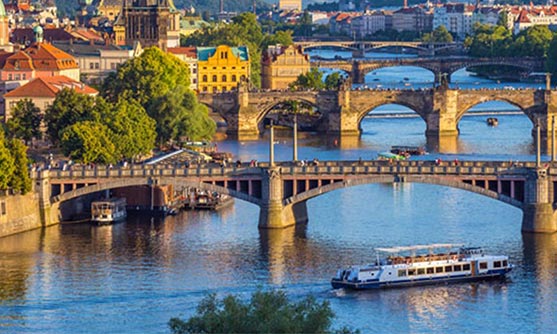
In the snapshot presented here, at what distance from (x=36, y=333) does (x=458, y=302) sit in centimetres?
1144

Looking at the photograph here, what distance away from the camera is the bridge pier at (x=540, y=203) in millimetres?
62000

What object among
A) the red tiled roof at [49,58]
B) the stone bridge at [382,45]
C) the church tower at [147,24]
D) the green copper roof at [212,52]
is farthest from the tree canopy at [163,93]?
the stone bridge at [382,45]

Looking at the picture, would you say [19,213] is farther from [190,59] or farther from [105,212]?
[190,59]

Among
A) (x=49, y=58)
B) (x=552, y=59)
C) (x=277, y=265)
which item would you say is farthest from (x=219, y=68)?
(x=277, y=265)

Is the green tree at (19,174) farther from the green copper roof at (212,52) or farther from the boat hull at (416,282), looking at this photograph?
the green copper roof at (212,52)

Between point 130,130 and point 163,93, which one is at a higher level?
point 163,93

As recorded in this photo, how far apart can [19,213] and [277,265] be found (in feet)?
33.6

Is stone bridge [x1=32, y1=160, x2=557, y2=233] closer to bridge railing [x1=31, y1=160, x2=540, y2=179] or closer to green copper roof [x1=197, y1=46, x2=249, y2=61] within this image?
bridge railing [x1=31, y1=160, x2=540, y2=179]

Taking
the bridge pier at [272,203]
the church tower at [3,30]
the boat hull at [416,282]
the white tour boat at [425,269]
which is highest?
the church tower at [3,30]

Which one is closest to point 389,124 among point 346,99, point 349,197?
point 346,99

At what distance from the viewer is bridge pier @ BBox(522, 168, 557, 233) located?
62.0m

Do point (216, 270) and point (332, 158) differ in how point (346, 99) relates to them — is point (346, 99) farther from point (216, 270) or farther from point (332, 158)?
point (216, 270)

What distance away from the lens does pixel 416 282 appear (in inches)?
2184

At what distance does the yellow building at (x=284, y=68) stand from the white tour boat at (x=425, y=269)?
205 ft
